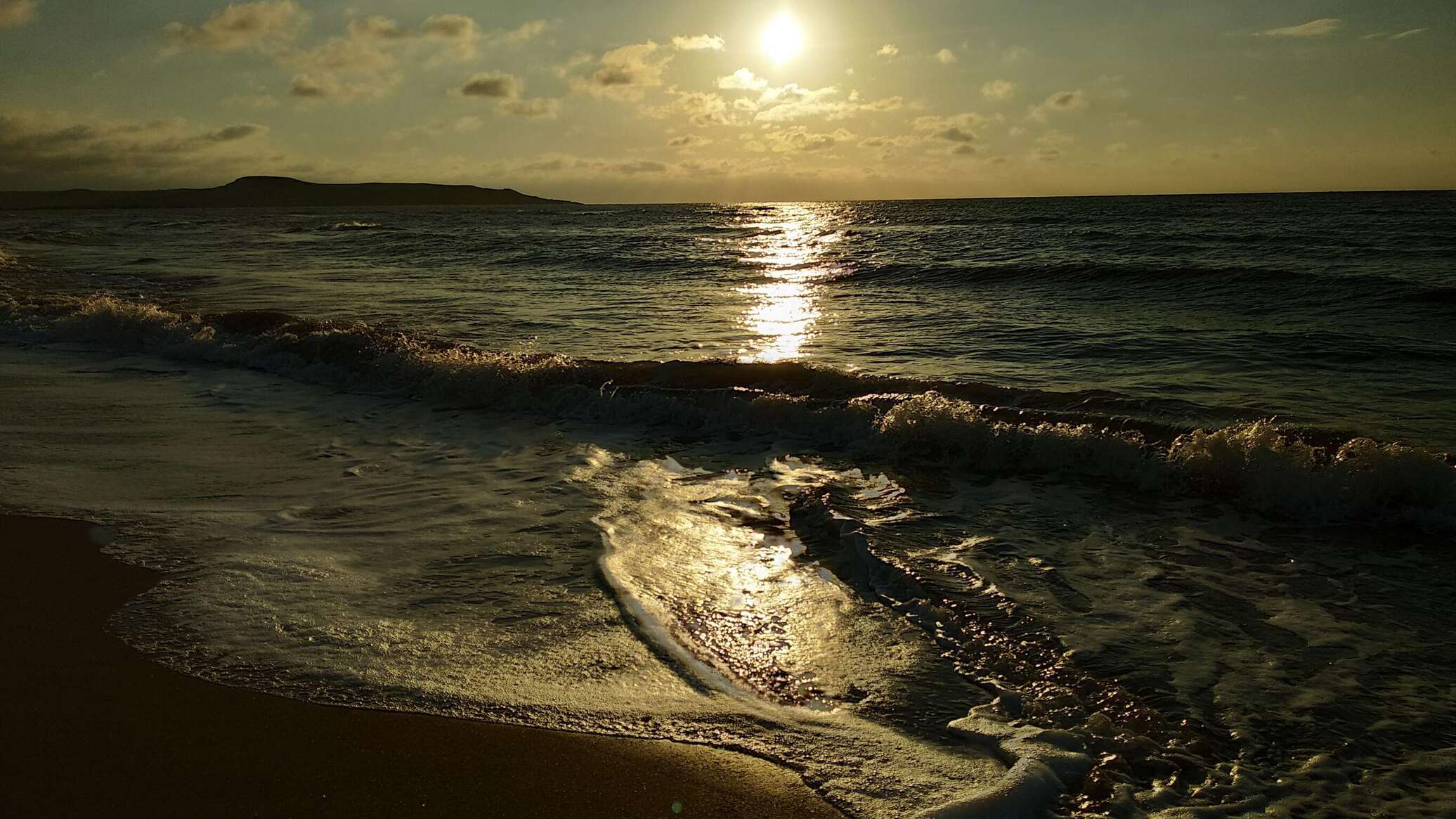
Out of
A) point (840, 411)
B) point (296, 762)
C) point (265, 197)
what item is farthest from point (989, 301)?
point (265, 197)

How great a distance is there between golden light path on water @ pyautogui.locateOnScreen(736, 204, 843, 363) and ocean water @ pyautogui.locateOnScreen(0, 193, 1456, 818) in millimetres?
313

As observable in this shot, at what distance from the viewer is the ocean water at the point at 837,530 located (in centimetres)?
336

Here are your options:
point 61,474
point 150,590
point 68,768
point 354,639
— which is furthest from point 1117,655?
point 61,474

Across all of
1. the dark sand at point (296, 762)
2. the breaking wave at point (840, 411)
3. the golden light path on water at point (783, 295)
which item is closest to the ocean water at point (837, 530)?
the breaking wave at point (840, 411)

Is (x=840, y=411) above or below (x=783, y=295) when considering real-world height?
Result: below

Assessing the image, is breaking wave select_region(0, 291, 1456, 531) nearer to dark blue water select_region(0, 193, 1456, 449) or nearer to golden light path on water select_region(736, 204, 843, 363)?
dark blue water select_region(0, 193, 1456, 449)

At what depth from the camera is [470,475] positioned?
6801 mm

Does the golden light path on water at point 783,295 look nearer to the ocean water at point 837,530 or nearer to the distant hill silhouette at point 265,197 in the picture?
the ocean water at point 837,530

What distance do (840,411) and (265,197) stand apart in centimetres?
19814

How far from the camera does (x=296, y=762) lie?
9.79 feet

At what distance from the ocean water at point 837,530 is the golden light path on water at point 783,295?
0.31m

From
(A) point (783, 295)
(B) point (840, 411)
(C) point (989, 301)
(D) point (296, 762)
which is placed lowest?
(D) point (296, 762)

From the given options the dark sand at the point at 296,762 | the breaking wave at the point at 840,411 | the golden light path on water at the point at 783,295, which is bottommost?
the dark sand at the point at 296,762

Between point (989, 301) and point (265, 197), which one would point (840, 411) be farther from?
point (265, 197)
